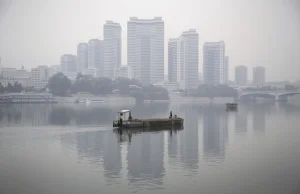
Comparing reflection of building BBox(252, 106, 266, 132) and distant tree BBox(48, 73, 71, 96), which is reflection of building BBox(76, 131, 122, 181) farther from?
distant tree BBox(48, 73, 71, 96)

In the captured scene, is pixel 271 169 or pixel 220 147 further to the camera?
pixel 220 147

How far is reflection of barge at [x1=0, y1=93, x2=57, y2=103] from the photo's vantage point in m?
112

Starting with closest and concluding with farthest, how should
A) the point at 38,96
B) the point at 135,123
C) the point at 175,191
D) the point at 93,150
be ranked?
the point at 175,191
the point at 93,150
the point at 135,123
the point at 38,96

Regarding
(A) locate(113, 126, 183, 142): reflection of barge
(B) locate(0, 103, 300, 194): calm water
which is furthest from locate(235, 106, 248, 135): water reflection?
(A) locate(113, 126, 183, 142): reflection of barge

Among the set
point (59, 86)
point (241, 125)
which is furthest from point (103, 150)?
point (59, 86)

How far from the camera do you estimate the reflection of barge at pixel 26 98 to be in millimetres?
112269

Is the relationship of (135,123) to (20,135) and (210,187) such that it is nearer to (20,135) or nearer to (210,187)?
(20,135)

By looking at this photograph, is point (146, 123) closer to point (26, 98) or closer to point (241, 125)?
point (241, 125)

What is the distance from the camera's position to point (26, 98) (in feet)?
Answer: 385

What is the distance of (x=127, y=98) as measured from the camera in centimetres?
14875

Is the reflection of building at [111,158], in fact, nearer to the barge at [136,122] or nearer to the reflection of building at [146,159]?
the reflection of building at [146,159]

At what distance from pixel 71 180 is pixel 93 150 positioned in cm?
783

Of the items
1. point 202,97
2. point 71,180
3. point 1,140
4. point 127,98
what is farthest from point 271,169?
point 202,97

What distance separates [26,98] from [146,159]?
4043 inches
